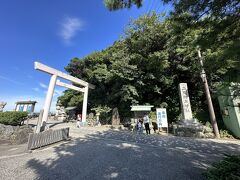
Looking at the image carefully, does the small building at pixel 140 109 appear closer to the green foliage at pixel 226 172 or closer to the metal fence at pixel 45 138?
the metal fence at pixel 45 138

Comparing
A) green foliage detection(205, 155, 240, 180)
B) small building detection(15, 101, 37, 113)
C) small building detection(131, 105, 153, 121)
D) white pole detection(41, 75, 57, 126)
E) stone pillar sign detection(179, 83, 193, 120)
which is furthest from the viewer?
small building detection(15, 101, 37, 113)

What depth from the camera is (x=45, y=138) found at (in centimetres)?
623

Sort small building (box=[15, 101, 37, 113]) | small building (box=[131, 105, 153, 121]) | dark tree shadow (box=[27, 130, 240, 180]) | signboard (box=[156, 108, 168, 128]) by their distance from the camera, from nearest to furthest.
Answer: dark tree shadow (box=[27, 130, 240, 180]) < signboard (box=[156, 108, 168, 128]) < small building (box=[131, 105, 153, 121]) < small building (box=[15, 101, 37, 113])

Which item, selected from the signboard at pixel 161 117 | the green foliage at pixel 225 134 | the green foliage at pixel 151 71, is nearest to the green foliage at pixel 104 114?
the green foliage at pixel 151 71

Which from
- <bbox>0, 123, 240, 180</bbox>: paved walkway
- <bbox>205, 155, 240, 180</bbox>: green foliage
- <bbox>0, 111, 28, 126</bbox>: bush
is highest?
<bbox>0, 111, 28, 126</bbox>: bush

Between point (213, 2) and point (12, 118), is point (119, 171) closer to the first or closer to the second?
point (213, 2)

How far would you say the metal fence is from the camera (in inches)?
220

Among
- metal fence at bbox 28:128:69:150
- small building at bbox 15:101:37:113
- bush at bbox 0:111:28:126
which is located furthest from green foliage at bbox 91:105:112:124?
small building at bbox 15:101:37:113

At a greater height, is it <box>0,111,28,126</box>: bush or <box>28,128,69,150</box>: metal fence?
<box>0,111,28,126</box>: bush

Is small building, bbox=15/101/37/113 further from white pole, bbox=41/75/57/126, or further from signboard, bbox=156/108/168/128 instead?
signboard, bbox=156/108/168/128

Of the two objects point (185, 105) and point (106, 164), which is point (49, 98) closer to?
point (106, 164)

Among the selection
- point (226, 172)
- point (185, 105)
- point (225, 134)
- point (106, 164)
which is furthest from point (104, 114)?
point (226, 172)

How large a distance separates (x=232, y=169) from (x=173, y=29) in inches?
142

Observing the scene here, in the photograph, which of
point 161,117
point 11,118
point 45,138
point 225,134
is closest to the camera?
point 45,138
